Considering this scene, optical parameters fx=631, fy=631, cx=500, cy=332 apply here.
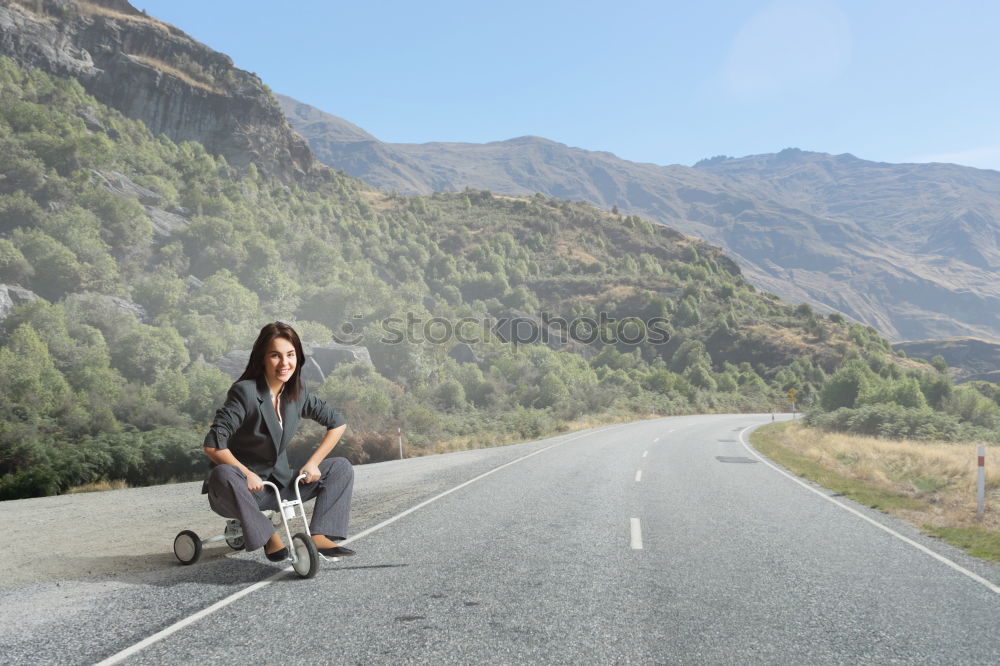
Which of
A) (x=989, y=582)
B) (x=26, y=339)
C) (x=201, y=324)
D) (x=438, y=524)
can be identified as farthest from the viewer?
(x=201, y=324)

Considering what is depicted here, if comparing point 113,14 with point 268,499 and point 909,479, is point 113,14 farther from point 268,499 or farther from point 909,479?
point 268,499

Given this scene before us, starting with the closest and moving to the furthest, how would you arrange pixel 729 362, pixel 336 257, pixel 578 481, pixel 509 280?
pixel 578 481 < pixel 336 257 < pixel 729 362 < pixel 509 280

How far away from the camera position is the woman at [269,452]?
16.2ft

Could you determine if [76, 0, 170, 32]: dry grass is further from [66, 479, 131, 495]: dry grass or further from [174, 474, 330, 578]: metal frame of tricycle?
[174, 474, 330, 578]: metal frame of tricycle

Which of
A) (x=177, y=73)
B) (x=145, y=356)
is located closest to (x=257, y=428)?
(x=145, y=356)

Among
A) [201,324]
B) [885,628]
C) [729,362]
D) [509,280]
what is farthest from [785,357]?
[885,628]

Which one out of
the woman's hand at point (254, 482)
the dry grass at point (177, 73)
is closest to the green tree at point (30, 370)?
the woman's hand at point (254, 482)

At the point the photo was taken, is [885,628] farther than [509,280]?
No

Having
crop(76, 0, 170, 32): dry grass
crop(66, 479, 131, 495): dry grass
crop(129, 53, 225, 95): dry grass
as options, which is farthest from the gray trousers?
crop(76, 0, 170, 32): dry grass

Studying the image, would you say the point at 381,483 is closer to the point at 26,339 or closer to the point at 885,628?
the point at 885,628

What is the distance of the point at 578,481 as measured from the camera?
13.3 metres

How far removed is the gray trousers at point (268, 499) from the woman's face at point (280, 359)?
808mm

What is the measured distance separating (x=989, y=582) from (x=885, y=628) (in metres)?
2.40

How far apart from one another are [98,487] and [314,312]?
209 ft
